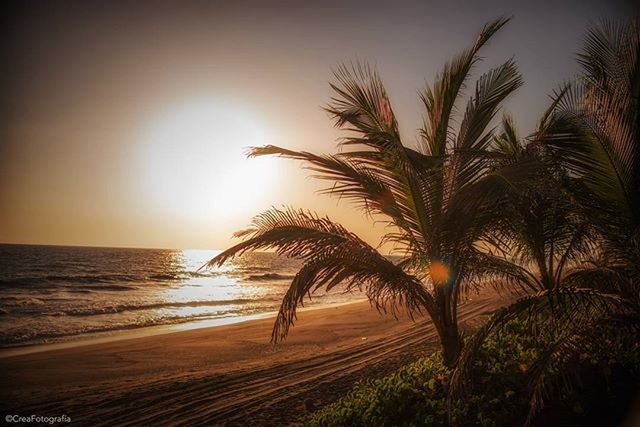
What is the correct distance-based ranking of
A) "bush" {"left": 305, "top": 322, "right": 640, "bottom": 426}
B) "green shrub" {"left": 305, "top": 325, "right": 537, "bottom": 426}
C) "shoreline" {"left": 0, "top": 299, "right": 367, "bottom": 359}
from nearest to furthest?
1. "bush" {"left": 305, "top": 322, "right": 640, "bottom": 426}
2. "green shrub" {"left": 305, "top": 325, "right": 537, "bottom": 426}
3. "shoreline" {"left": 0, "top": 299, "right": 367, "bottom": 359}

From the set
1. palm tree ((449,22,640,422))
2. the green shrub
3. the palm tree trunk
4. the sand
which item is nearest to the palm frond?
palm tree ((449,22,640,422))

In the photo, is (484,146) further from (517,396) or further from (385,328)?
(385,328)

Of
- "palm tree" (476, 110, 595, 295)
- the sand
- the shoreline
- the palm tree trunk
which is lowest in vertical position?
the shoreline

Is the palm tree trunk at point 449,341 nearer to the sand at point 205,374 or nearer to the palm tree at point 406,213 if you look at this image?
the palm tree at point 406,213

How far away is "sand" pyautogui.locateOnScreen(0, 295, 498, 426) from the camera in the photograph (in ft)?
20.1

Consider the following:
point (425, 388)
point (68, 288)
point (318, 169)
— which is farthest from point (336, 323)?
point (68, 288)

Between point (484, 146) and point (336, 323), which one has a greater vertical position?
point (484, 146)

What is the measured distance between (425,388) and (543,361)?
1.93 m

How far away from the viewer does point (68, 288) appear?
2850cm

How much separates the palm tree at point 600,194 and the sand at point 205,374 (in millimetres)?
3984

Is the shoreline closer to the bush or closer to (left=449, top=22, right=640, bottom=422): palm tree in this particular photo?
the bush

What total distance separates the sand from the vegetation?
1.94 meters

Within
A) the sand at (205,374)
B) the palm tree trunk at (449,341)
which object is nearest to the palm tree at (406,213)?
the palm tree trunk at (449,341)

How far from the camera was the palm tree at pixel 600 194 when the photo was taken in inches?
128
